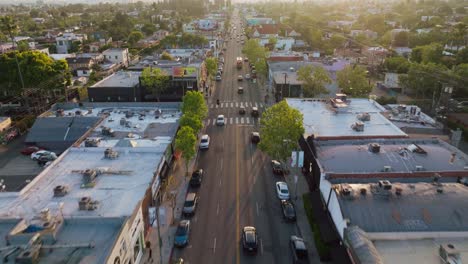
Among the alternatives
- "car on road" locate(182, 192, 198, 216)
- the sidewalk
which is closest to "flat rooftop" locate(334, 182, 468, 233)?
"car on road" locate(182, 192, 198, 216)

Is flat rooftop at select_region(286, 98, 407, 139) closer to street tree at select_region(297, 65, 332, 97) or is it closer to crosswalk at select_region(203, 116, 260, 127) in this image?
crosswalk at select_region(203, 116, 260, 127)

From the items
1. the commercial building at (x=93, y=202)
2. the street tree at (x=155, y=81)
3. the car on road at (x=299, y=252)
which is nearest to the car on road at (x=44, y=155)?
the commercial building at (x=93, y=202)

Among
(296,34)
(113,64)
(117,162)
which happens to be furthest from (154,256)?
(296,34)

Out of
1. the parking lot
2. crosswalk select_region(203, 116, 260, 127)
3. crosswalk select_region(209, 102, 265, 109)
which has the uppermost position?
crosswalk select_region(209, 102, 265, 109)

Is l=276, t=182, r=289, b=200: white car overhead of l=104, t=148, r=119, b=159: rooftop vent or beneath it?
beneath

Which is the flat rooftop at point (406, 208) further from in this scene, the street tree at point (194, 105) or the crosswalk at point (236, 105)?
the crosswalk at point (236, 105)

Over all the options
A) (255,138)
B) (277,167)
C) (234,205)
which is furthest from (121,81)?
(234,205)

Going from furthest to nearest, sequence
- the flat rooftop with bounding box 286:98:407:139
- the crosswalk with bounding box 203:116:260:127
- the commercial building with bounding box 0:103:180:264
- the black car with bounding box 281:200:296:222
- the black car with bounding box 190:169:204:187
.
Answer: the crosswalk with bounding box 203:116:260:127 → the flat rooftop with bounding box 286:98:407:139 → the black car with bounding box 190:169:204:187 → the black car with bounding box 281:200:296:222 → the commercial building with bounding box 0:103:180:264
